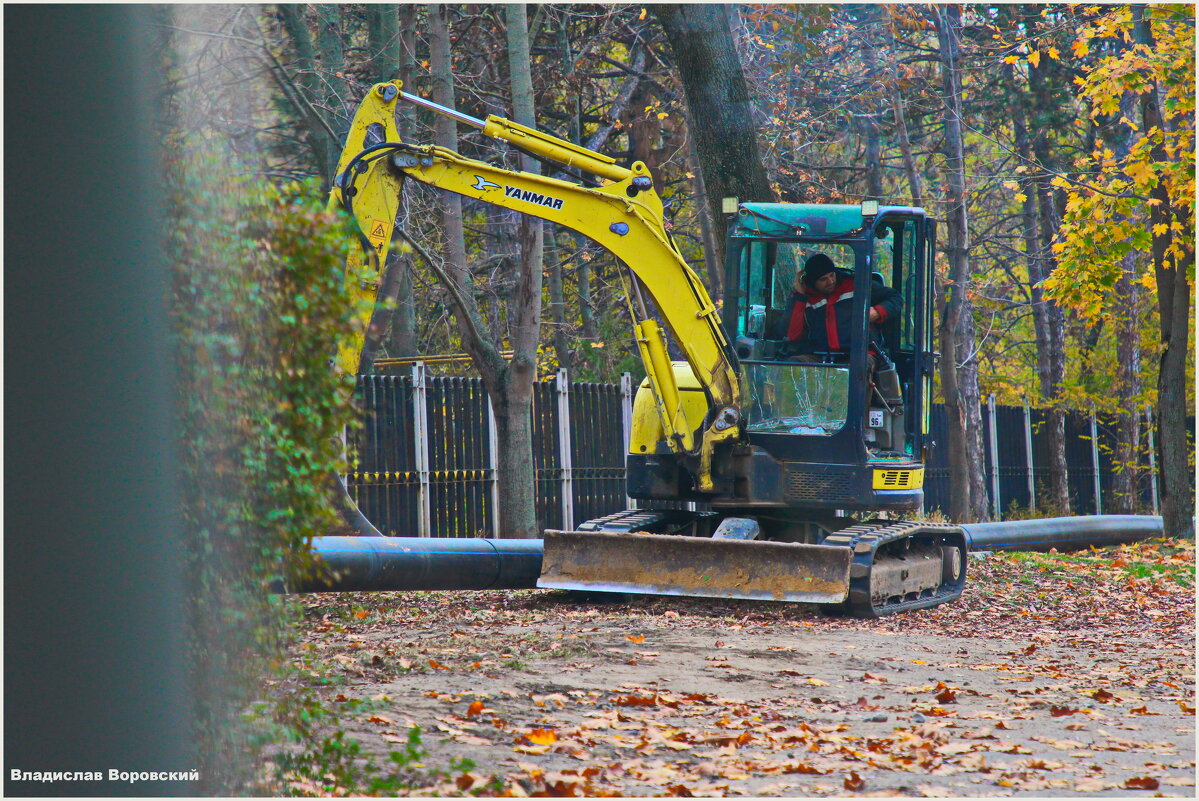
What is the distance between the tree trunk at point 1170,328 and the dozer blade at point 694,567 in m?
9.10

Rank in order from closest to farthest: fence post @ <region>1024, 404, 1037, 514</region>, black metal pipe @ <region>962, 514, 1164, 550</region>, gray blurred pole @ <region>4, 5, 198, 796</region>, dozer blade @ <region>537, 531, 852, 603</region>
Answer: gray blurred pole @ <region>4, 5, 198, 796</region> < dozer blade @ <region>537, 531, 852, 603</region> < black metal pipe @ <region>962, 514, 1164, 550</region> < fence post @ <region>1024, 404, 1037, 514</region>

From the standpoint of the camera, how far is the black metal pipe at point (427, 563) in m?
9.20

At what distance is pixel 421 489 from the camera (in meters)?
14.6

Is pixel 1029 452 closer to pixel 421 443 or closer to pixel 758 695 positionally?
pixel 421 443

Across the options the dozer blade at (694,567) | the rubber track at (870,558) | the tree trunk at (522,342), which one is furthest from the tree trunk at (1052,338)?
the dozer blade at (694,567)

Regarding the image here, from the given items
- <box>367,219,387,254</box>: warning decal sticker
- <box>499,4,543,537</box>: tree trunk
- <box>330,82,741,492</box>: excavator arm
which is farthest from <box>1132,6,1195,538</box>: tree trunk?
<box>367,219,387,254</box>: warning decal sticker

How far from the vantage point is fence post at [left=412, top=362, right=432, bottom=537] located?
1454cm

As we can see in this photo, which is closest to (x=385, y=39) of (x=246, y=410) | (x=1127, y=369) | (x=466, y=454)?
(x=466, y=454)

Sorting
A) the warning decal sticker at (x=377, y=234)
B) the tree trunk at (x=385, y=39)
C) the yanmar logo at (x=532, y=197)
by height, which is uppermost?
the tree trunk at (x=385, y=39)

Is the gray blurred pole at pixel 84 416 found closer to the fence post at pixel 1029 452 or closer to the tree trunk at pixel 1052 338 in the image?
the tree trunk at pixel 1052 338

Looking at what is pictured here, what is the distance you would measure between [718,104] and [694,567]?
19.1 ft

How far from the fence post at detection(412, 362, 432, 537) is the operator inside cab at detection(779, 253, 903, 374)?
5468 millimetres

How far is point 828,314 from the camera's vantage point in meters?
10.3

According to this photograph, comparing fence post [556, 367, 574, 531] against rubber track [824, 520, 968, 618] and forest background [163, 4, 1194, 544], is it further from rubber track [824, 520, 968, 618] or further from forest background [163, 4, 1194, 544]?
rubber track [824, 520, 968, 618]
